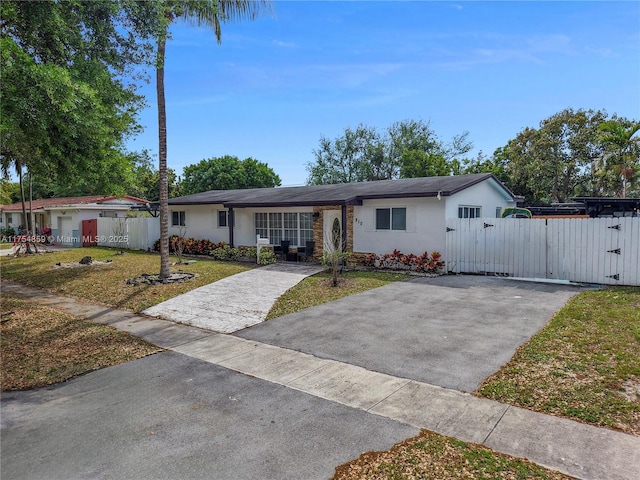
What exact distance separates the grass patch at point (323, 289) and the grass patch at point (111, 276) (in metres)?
3.23

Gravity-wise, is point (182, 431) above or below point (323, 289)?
below

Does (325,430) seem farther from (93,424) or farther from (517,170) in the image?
(517,170)

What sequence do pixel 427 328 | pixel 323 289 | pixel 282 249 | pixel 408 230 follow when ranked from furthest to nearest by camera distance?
pixel 282 249 → pixel 408 230 → pixel 323 289 → pixel 427 328

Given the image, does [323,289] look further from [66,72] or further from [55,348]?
[66,72]

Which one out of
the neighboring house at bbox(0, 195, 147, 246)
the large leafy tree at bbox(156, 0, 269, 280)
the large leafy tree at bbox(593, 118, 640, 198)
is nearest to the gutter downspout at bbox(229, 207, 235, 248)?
the large leafy tree at bbox(156, 0, 269, 280)

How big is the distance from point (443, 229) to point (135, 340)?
1016cm

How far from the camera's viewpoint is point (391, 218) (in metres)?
14.7

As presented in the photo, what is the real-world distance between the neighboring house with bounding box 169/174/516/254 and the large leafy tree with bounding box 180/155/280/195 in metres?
21.3

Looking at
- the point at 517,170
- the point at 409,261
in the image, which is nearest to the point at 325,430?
the point at 409,261

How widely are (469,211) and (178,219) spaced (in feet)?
52.6

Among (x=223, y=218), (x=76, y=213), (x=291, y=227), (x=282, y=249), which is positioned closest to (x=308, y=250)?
(x=282, y=249)

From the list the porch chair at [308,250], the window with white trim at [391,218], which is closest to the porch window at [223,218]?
the porch chair at [308,250]

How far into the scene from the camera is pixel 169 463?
340cm

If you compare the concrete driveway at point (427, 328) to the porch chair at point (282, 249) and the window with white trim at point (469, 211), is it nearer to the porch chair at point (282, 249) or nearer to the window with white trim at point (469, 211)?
the window with white trim at point (469, 211)
